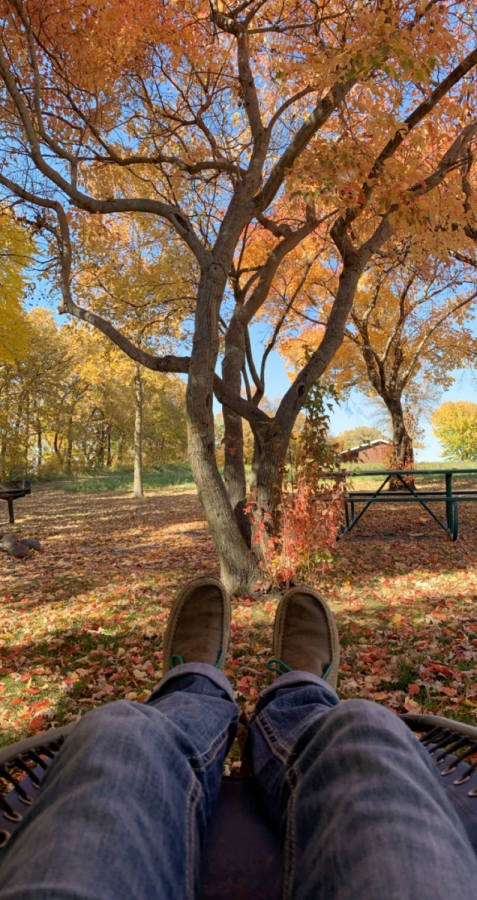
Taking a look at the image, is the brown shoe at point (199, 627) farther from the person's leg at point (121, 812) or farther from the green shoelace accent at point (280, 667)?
the person's leg at point (121, 812)

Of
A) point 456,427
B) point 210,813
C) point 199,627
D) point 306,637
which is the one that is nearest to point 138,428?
point 199,627

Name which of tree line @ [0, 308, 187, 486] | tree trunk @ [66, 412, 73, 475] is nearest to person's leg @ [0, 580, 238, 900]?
tree line @ [0, 308, 187, 486]

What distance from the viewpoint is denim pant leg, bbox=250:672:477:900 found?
0.77 metres

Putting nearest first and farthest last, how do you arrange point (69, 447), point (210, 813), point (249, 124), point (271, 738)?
1. point (210, 813)
2. point (271, 738)
3. point (249, 124)
4. point (69, 447)

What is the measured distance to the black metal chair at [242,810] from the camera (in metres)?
1.03

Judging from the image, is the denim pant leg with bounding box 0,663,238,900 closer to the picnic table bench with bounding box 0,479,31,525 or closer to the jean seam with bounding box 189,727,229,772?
the jean seam with bounding box 189,727,229,772

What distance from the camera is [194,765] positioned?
45.0 inches

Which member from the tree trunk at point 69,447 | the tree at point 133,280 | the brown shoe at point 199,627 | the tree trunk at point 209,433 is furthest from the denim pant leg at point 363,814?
the tree trunk at point 69,447

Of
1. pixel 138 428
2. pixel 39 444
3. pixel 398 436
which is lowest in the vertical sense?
pixel 398 436

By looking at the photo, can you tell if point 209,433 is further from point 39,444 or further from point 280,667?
point 39,444

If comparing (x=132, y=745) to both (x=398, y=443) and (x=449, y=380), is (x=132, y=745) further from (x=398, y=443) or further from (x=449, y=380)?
(x=449, y=380)

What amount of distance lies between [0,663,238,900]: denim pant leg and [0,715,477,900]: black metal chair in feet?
0.23

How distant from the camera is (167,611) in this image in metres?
4.28

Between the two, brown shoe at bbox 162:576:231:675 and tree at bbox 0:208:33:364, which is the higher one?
tree at bbox 0:208:33:364
